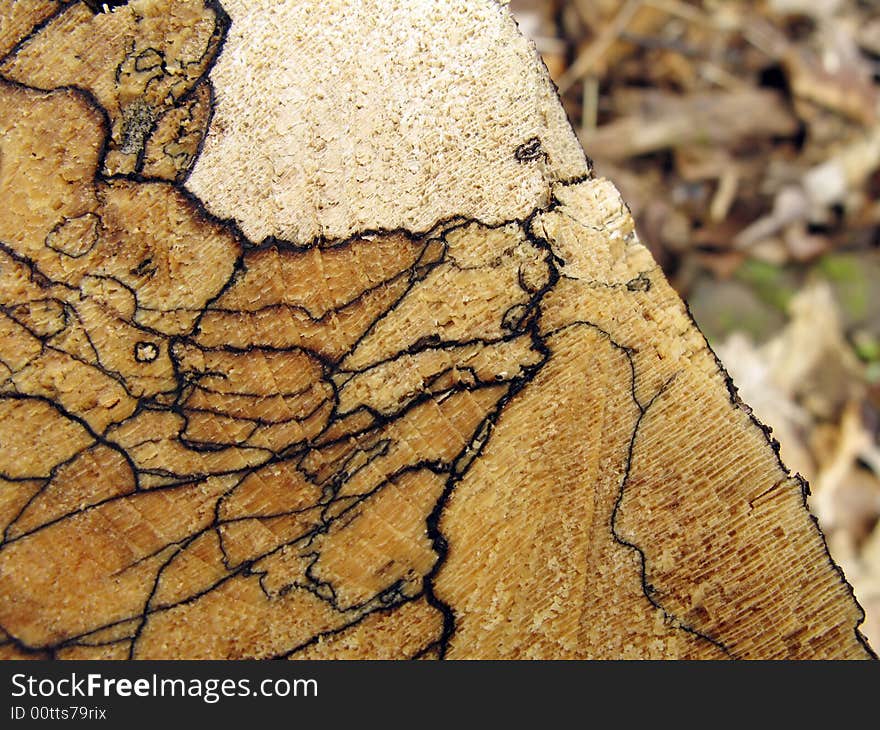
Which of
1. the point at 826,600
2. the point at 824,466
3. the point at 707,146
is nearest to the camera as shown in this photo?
the point at 826,600

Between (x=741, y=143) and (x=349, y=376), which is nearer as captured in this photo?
(x=349, y=376)

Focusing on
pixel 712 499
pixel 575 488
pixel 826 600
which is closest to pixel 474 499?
pixel 575 488

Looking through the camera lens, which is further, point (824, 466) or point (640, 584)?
point (824, 466)

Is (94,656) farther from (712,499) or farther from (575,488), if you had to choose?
(712,499)

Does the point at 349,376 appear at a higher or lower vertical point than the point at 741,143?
lower

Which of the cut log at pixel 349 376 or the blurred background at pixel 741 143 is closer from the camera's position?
the cut log at pixel 349 376
